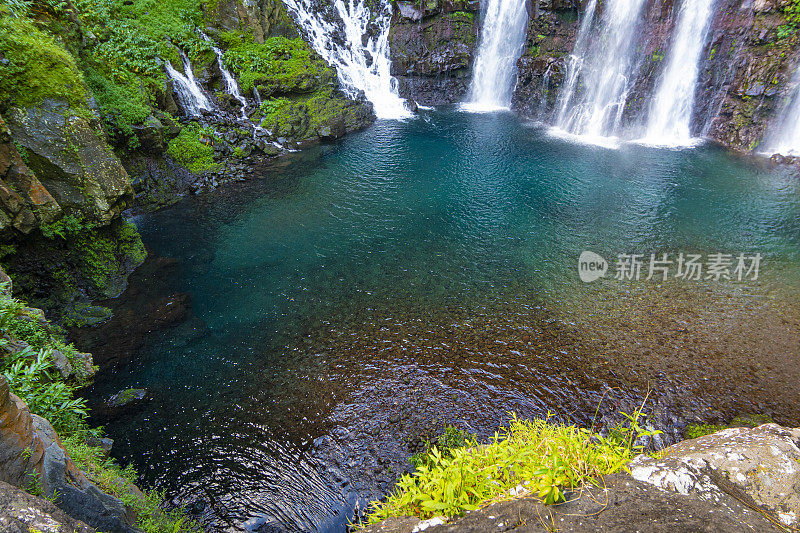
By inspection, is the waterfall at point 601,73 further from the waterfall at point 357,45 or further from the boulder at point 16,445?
the boulder at point 16,445

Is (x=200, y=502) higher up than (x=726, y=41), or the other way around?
(x=726, y=41)

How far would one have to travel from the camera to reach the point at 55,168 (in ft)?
35.9

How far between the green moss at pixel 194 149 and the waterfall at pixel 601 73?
74.2 feet

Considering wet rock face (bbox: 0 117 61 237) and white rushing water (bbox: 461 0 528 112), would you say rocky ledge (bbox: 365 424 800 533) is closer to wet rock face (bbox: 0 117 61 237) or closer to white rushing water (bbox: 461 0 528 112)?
wet rock face (bbox: 0 117 61 237)

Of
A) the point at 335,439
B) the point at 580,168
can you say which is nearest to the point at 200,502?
the point at 335,439

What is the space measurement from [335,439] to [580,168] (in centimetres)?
1884

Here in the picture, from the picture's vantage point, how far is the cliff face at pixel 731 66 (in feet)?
63.9

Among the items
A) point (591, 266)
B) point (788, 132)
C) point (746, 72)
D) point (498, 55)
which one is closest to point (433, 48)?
point (498, 55)

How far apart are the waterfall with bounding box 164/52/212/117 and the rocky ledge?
24.3 m

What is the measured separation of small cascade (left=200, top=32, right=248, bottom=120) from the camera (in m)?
23.7

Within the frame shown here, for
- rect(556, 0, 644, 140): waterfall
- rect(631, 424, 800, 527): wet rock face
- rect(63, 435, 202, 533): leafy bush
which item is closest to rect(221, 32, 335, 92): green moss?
rect(556, 0, 644, 140): waterfall

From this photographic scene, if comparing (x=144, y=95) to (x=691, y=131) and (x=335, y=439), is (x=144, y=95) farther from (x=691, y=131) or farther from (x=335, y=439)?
(x=691, y=131)

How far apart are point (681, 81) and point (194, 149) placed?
2826cm

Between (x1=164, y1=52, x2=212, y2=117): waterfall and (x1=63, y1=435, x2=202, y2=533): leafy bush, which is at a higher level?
(x1=164, y1=52, x2=212, y2=117): waterfall
